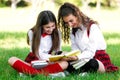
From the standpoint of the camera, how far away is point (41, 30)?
6.66 meters

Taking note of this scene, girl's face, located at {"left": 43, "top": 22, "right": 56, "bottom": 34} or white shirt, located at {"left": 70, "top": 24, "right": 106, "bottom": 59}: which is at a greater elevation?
girl's face, located at {"left": 43, "top": 22, "right": 56, "bottom": 34}

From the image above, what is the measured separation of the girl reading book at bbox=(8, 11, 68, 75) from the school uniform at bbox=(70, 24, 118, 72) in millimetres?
287

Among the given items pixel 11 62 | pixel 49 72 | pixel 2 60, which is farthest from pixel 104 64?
pixel 2 60

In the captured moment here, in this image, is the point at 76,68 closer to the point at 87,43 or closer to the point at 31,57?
the point at 87,43

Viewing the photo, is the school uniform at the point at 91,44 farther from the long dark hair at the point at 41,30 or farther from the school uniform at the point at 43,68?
the school uniform at the point at 43,68

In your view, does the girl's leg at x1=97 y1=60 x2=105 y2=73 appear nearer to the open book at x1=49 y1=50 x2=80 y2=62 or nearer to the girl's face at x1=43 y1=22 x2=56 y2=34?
the open book at x1=49 y1=50 x2=80 y2=62

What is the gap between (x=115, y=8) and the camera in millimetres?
50375

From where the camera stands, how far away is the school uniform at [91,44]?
630 cm

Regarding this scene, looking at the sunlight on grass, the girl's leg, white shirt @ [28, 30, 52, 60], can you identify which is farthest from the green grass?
white shirt @ [28, 30, 52, 60]

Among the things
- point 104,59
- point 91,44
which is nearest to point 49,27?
point 91,44

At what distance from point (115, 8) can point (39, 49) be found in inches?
1748

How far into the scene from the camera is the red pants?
6168mm

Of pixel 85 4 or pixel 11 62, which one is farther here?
pixel 85 4

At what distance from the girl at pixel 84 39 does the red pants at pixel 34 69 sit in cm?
21
